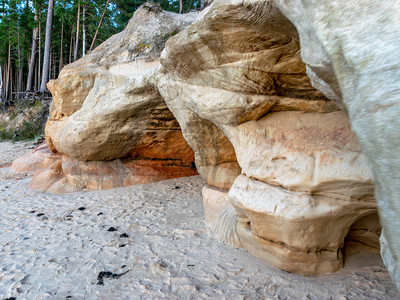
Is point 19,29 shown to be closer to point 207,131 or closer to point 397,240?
point 207,131

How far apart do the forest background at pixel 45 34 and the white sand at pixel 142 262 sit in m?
10.9

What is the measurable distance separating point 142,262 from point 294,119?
7.64 ft

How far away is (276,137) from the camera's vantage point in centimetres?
300

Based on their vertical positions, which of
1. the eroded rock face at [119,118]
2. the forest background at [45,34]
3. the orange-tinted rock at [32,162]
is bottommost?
the orange-tinted rock at [32,162]

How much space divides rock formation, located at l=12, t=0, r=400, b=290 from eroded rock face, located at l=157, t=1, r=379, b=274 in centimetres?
1

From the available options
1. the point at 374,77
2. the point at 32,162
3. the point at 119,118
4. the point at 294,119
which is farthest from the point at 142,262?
the point at 32,162

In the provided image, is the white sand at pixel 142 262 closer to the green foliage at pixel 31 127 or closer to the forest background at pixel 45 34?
the forest background at pixel 45 34

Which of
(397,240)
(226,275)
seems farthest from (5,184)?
(397,240)

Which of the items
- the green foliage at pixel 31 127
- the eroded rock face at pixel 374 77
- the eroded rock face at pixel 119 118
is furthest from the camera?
the green foliage at pixel 31 127

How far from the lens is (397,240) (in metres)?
1.13

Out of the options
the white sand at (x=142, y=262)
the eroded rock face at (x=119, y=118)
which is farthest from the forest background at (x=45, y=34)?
the white sand at (x=142, y=262)

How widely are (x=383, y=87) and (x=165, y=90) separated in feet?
11.8

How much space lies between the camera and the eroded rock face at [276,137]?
245cm

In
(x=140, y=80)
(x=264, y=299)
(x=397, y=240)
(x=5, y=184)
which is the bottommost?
(x=5, y=184)
